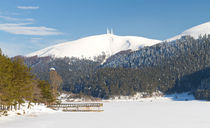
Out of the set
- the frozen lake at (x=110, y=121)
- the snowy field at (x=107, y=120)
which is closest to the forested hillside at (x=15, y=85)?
the snowy field at (x=107, y=120)

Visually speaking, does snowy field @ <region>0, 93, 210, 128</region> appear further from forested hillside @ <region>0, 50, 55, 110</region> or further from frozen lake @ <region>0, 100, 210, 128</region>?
forested hillside @ <region>0, 50, 55, 110</region>

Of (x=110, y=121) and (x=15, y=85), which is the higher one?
(x=15, y=85)

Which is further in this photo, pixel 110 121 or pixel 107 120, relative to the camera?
pixel 107 120

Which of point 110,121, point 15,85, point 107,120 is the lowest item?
point 110,121

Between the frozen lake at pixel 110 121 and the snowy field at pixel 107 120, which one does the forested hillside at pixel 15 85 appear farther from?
the frozen lake at pixel 110 121

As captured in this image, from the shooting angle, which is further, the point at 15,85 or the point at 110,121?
the point at 15,85

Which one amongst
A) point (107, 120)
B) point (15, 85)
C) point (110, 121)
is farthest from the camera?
point (15, 85)

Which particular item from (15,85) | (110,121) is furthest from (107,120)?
(15,85)

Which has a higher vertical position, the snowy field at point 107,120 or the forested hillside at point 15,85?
the forested hillside at point 15,85

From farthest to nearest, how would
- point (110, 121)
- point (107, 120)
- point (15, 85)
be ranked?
point (15, 85)
point (107, 120)
point (110, 121)

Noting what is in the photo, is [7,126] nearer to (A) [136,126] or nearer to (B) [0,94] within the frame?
(B) [0,94]

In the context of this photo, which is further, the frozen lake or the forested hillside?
the forested hillside

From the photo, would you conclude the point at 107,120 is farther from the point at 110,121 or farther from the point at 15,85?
the point at 15,85

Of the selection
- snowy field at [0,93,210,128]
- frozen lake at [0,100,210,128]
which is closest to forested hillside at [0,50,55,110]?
snowy field at [0,93,210,128]
